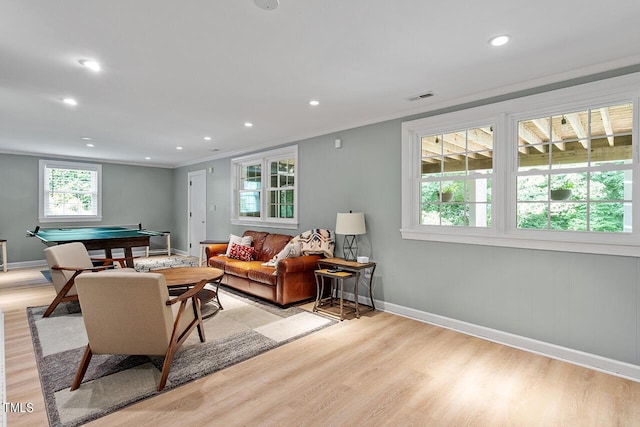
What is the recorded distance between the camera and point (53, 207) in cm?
729

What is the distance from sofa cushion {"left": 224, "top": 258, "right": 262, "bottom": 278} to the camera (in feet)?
15.0

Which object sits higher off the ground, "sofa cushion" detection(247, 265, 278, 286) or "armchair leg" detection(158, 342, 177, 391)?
"sofa cushion" detection(247, 265, 278, 286)

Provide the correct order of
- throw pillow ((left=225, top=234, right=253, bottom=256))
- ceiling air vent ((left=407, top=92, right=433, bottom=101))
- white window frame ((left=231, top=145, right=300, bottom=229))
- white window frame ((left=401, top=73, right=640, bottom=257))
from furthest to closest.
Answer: throw pillow ((left=225, top=234, right=253, bottom=256)) → white window frame ((left=231, top=145, right=300, bottom=229)) → ceiling air vent ((left=407, top=92, right=433, bottom=101)) → white window frame ((left=401, top=73, right=640, bottom=257))

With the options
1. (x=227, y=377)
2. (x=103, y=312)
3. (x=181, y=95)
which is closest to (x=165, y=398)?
(x=227, y=377)

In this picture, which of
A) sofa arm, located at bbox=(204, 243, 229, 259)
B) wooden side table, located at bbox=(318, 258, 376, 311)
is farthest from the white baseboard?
sofa arm, located at bbox=(204, 243, 229, 259)

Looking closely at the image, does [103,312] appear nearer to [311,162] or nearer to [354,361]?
[354,361]

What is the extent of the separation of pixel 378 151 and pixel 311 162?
4.14 ft

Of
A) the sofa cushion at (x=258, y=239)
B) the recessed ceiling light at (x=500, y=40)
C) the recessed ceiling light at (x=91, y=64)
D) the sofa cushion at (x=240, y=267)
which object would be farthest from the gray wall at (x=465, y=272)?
the recessed ceiling light at (x=91, y=64)

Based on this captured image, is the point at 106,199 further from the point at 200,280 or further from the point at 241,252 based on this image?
the point at 200,280

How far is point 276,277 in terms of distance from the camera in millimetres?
4121

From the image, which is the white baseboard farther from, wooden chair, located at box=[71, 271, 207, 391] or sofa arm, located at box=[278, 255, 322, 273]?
wooden chair, located at box=[71, 271, 207, 391]

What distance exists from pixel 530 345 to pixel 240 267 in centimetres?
351

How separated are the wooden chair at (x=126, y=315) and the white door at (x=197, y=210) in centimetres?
559

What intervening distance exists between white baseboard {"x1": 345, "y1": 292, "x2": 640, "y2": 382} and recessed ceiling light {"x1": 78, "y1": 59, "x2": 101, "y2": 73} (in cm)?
379
